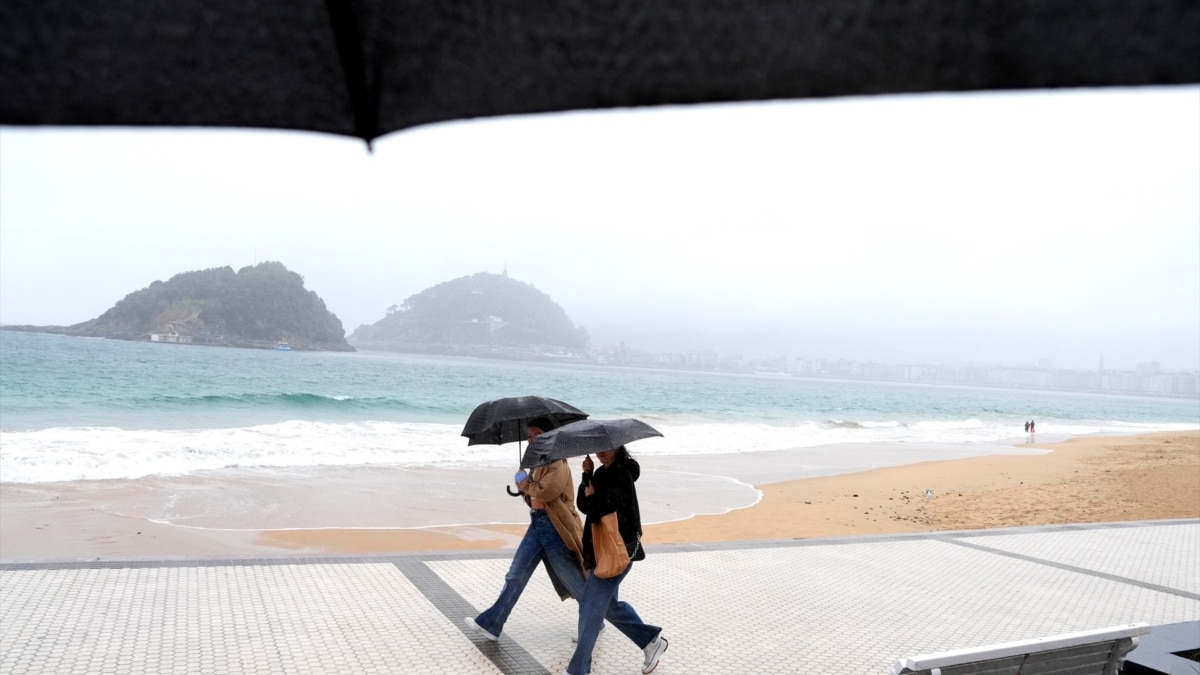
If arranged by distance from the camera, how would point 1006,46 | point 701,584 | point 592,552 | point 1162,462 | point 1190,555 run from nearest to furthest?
point 1006,46 → point 592,552 → point 701,584 → point 1190,555 → point 1162,462

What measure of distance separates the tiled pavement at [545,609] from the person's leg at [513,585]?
16 centimetres

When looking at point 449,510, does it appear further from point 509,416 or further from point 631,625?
point 631,625

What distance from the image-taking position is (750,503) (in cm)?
1580

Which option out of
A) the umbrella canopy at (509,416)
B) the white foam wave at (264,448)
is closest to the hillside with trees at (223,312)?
the white foam wave at (264,448)

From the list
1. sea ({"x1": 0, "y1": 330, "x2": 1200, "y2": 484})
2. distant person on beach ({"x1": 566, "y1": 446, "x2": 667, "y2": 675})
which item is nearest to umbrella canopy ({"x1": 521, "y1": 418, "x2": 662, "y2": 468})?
distant person on beach ({"x1": 566, "y1": 446, "x2": 667, "y2": 675})

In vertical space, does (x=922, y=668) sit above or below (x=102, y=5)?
below

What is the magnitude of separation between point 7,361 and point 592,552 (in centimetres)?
6175

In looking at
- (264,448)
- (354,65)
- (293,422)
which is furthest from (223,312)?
(354,65)

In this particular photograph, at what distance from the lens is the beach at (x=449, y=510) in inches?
430

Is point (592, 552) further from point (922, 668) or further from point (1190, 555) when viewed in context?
point (1190, 555)

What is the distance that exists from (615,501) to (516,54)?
414 cm

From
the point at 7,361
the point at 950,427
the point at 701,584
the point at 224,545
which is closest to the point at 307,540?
the point at 224,545

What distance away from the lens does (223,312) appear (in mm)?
99188

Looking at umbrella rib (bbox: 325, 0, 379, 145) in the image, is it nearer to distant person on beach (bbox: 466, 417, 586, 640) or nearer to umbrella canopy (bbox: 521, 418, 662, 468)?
umbrella canopy (bbox: 521, 418, 662, 468)
